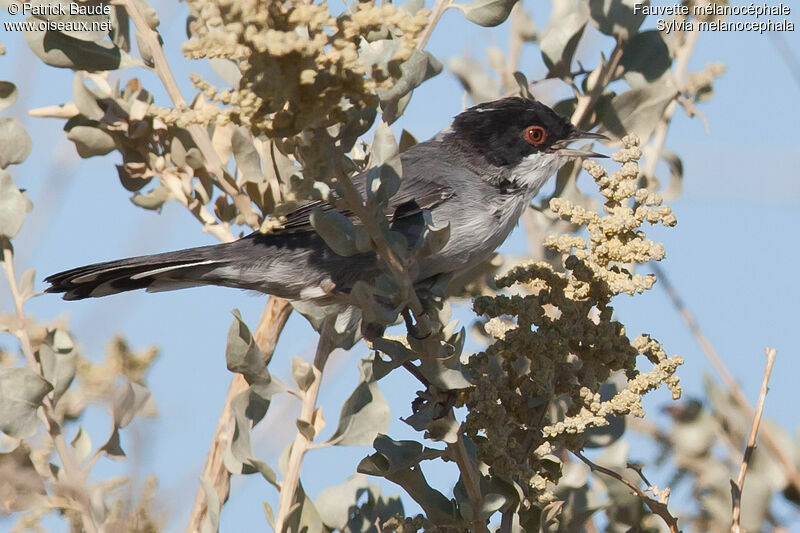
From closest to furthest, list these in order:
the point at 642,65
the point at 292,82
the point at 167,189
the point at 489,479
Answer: the point at 292,82 < the point at 489,479 < the point at 167,189 < the point at 642,65

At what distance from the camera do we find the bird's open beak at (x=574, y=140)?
3869 millimetres

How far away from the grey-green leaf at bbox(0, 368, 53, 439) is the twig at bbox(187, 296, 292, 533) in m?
0.51

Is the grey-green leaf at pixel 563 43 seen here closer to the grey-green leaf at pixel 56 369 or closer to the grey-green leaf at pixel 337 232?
the grey-green leaf at pixel 337 232

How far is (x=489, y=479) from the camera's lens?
251 cm

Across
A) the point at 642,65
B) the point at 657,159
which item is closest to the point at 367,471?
the point at 657,159

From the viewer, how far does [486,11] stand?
10.3 ft

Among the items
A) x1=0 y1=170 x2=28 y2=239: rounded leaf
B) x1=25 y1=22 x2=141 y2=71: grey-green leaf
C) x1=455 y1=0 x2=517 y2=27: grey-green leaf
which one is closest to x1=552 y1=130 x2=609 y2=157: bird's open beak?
x1=455 y1=0 x2=517 y2=27: grey-green leaf

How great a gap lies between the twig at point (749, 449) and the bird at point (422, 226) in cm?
124

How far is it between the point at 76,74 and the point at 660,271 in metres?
1.97

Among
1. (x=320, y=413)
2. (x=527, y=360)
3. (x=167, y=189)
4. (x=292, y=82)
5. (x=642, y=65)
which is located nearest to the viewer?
(x=292, y=82)

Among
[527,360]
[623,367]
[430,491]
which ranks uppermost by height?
[623,367]

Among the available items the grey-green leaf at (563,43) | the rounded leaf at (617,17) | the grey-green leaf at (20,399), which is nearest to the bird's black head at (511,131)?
the grey-green leaf at (563,43)

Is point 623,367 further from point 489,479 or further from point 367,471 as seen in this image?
point 367,471

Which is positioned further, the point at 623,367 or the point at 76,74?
the point at 76,74
